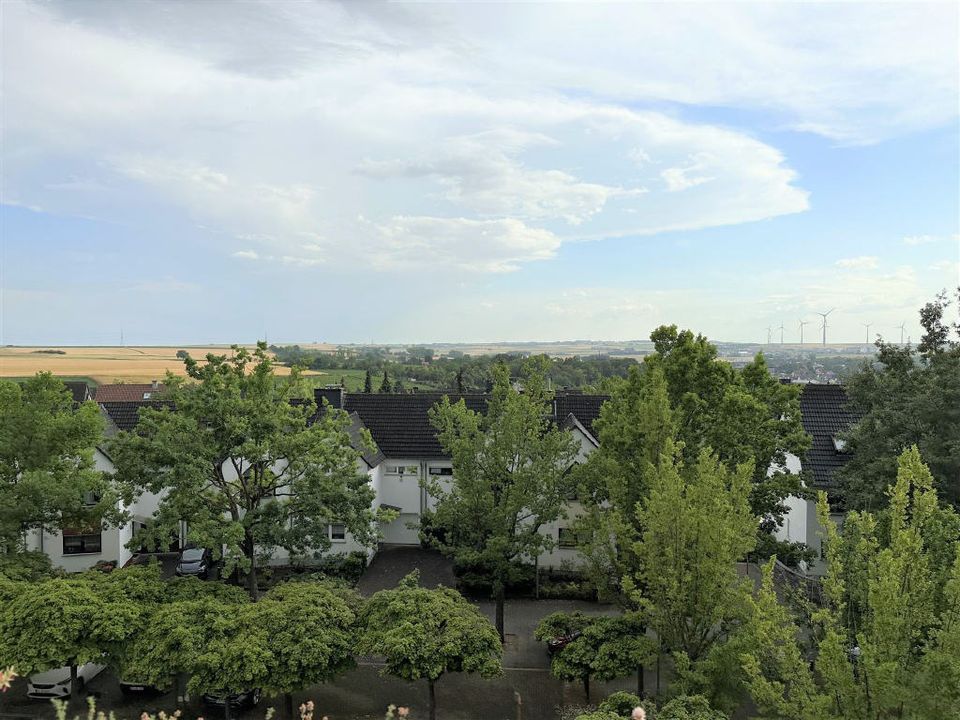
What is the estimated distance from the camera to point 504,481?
22.2 meters

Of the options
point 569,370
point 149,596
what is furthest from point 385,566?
point 569,370

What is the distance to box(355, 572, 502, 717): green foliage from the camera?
16172 mm

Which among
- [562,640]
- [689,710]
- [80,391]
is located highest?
[80,391]

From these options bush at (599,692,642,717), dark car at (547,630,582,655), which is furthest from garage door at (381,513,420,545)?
bush at (599,692,642,717)

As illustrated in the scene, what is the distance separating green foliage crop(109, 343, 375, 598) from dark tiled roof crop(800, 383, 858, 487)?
763 inches

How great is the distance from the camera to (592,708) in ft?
60.9

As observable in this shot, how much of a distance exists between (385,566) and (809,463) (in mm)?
19485

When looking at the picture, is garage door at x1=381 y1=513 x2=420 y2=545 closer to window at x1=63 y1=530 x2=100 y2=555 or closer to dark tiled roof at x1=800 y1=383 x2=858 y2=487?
window at x1=63 y1=530 x2=100 y2=555

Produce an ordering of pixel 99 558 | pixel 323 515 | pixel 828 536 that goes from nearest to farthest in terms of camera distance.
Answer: pixel 828 536 → pixel 323 515 → pixel 99 558

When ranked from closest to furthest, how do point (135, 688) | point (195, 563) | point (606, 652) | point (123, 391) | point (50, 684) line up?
point (606, 652) < point (50, 684) < point (135, 688) < point (195, 563) < point (123, 391)

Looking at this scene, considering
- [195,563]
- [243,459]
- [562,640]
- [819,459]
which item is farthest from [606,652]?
[195,563]

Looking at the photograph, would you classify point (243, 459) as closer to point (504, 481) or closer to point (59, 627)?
point (59, 627)

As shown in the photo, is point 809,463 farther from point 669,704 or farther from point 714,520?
point 669,704

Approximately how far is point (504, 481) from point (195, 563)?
50.4ft
